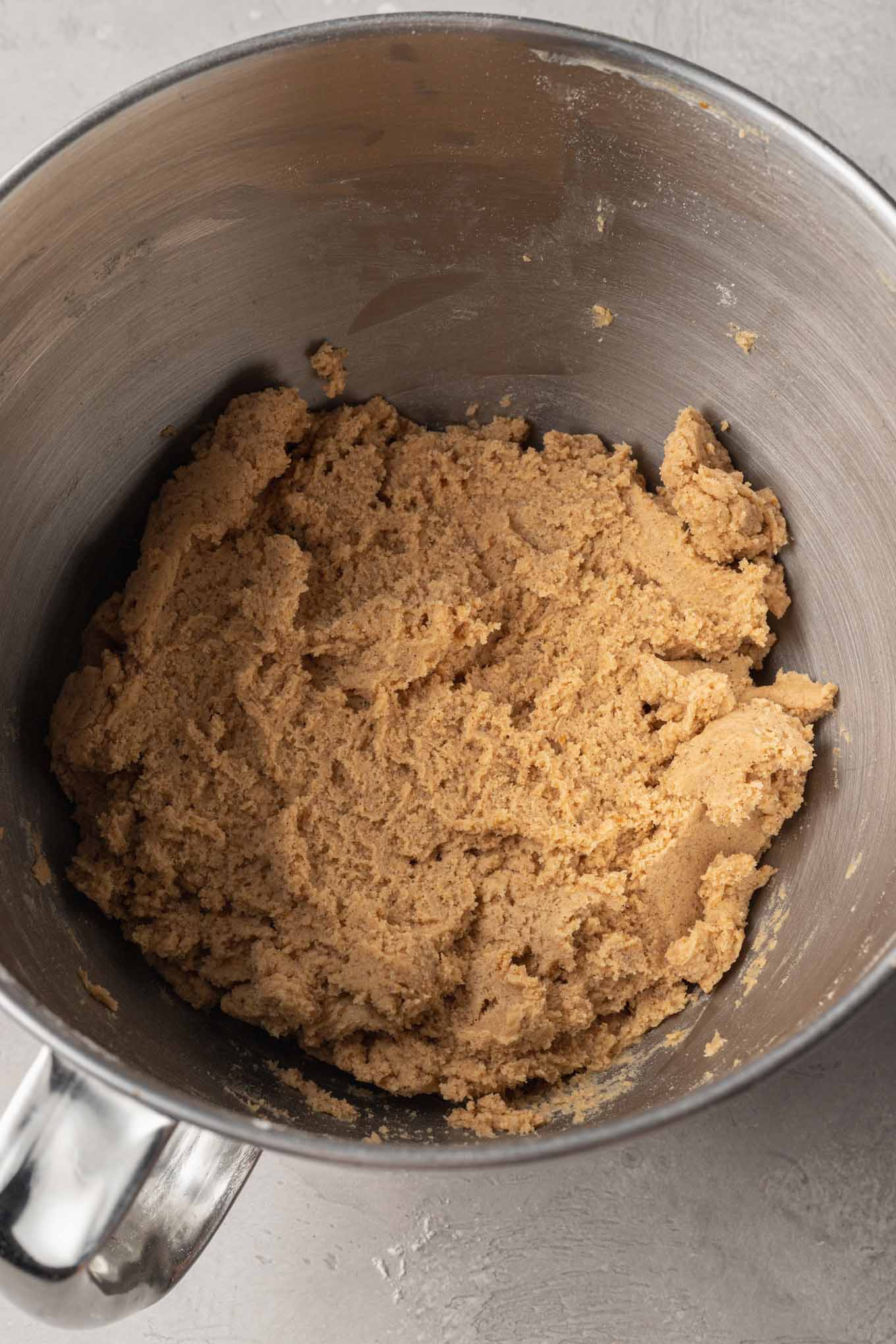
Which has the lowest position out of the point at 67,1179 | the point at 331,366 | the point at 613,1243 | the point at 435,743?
the point at 67,1179

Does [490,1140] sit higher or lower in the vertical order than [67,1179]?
higher

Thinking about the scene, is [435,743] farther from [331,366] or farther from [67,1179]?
[67,1179]

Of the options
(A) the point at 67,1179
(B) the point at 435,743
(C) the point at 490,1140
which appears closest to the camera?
(A) the point at 67,1179

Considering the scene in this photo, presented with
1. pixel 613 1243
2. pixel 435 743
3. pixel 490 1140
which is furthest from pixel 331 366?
pixel 613 1243

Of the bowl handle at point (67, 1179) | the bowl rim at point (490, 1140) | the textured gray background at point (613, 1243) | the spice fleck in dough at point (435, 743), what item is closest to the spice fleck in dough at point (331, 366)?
the spice fleck in dough at point (435, 743)

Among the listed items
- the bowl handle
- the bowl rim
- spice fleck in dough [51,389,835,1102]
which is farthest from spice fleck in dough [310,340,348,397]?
the bowl handle

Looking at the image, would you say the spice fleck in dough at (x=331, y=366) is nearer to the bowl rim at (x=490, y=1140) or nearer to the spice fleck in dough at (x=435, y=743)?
the spice fleck in dough at (x=435, y=743)
